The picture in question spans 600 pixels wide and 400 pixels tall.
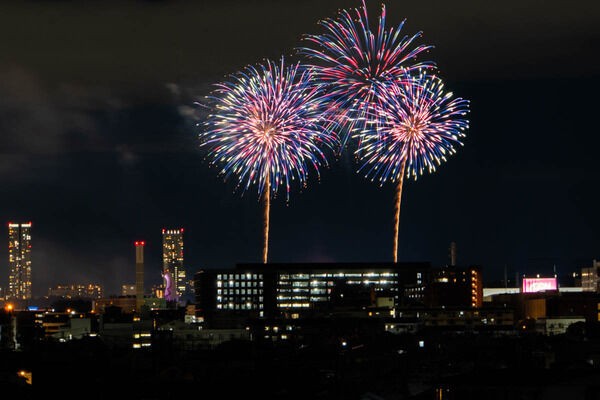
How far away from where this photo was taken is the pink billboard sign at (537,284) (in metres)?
138

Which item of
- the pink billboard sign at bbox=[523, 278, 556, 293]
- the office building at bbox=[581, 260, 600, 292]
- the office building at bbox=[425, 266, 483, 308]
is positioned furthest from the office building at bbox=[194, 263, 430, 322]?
the office building at bbox=[581, 260, 600, 292]

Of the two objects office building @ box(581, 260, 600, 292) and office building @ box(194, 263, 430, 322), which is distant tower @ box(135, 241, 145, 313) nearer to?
office building @ box(194, 263, 430, 322)

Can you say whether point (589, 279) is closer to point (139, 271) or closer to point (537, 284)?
point (537, 284)

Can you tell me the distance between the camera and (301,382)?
39.0 metres

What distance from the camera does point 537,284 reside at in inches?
5472

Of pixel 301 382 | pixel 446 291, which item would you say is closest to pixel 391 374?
pixel 301 382

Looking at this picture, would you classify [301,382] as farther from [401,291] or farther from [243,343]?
[401,291]

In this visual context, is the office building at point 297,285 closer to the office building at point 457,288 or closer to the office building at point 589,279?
the office building at point 457,288

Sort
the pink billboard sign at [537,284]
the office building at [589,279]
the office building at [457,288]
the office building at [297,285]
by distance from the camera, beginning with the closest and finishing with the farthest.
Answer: the pink billboard sign at [537,284], the office building at [457,288], the office building at [297,285], the office building at [589,279]

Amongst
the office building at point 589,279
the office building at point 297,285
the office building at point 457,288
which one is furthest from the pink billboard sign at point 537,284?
the office building at point 589,279

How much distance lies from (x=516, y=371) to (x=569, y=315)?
94.2 m

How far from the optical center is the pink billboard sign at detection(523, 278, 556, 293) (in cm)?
13800

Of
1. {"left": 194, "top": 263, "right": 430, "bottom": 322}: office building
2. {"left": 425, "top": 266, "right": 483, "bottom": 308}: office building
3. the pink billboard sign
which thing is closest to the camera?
the pink billboard sign

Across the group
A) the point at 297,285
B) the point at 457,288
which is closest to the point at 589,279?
the point at 457,288
